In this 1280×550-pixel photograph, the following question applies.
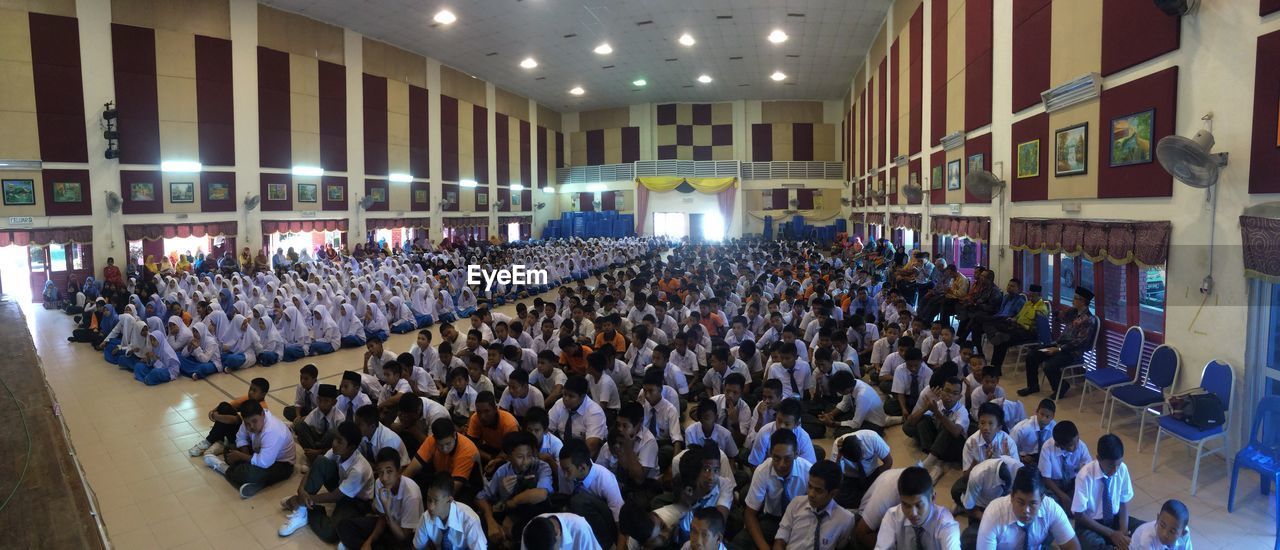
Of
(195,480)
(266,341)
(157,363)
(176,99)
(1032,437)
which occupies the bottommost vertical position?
(195,480)

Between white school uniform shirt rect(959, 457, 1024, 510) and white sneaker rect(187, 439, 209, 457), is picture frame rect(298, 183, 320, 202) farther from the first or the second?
white school uniform shirt rect(959, 457, 1024, 510)

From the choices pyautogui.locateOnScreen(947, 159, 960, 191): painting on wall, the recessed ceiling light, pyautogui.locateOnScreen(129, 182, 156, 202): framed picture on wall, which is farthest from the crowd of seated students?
the recessed ceiling light

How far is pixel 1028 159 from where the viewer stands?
9.33m

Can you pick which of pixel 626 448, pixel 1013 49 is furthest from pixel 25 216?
pixel 1013 49

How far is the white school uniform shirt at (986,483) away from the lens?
13.7 ft

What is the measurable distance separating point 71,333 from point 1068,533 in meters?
16.1

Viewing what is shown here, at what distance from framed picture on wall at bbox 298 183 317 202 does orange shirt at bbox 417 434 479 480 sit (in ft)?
61.8

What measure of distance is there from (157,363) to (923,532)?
9991 millimetres

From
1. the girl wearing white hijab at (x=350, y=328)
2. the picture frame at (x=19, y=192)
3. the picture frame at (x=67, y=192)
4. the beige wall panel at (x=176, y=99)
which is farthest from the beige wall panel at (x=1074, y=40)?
the picture frame at (x=19, y=192)

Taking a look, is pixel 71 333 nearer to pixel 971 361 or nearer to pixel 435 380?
pixel 435 380

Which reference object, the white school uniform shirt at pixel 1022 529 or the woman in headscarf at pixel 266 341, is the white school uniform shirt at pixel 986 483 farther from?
the woman in headscarf at pixel 266 341

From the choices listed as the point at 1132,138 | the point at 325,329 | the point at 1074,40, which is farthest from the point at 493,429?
the point at 1074,40

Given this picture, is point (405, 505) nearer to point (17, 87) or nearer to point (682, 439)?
point (682, 439)

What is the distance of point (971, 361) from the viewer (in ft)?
20.2
